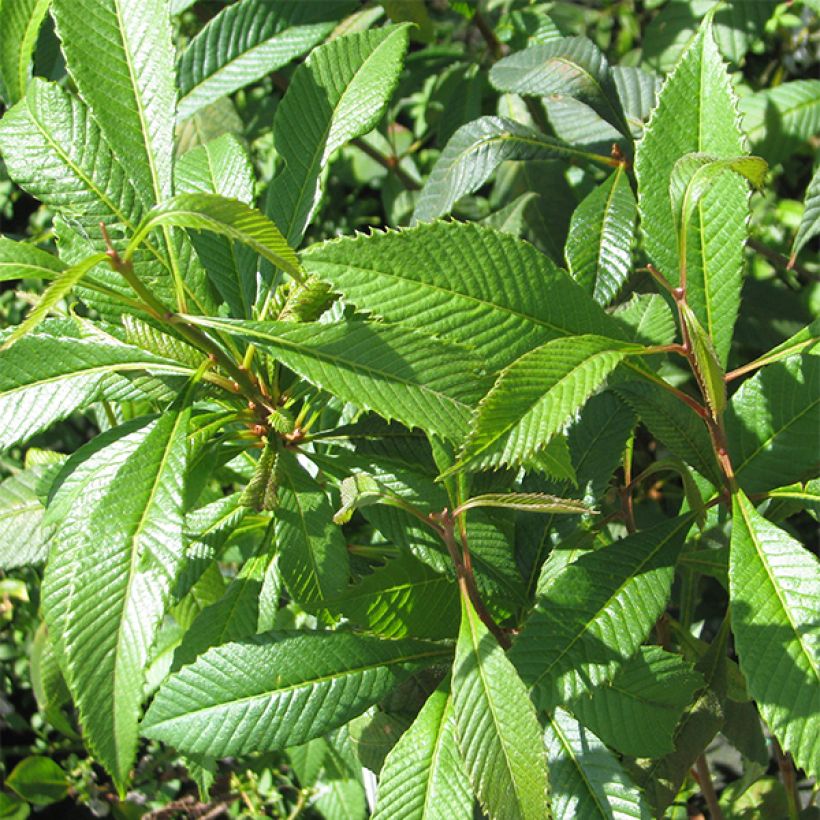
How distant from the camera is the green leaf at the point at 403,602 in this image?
124 centimetres

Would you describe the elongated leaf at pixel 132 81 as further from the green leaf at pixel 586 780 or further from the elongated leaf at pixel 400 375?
the green leaf at pixel 586 780

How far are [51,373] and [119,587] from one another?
12.2 inches

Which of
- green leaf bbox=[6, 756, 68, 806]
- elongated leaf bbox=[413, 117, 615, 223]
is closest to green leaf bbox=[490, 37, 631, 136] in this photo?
elongated leaf bbox=[413, 117, 615, 223]

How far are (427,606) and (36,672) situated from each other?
51.8 inches

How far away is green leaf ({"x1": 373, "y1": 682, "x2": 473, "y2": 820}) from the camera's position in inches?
45.3

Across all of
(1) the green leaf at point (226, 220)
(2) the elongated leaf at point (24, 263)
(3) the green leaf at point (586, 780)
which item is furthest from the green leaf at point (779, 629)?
(2) the elongated leaf at point (24, 263)

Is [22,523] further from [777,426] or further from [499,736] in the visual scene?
[777,426]

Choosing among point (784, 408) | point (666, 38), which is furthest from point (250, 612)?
point (666, 38)

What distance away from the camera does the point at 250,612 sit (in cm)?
148

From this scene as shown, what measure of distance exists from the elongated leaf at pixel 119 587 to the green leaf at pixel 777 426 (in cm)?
69

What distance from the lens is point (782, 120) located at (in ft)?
6.89

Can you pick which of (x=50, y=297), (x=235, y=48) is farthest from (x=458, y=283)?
(x=235, y=48)

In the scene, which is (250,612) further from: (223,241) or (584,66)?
(584,66)

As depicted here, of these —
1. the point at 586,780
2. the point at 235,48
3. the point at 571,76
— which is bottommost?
the point at 586,780
